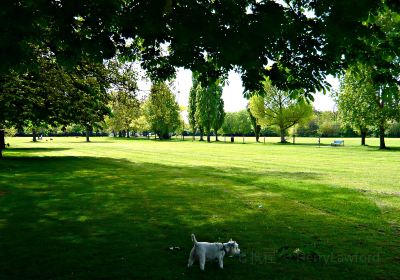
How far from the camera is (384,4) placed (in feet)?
30.7

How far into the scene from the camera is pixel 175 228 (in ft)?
32.4

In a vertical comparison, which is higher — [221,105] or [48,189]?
[221,105]

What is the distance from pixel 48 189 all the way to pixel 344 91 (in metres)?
49.4

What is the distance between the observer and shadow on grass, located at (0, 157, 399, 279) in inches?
279

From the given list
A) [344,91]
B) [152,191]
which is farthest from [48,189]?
[344,91]

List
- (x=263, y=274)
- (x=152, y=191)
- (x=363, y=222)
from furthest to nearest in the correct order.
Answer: (x=152, y=191) → (x=363, y=222) → (x=263, y=274)

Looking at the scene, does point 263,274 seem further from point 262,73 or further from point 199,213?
point 262,73

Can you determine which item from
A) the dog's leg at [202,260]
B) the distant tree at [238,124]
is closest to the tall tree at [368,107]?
the dog's leg at [202,260]

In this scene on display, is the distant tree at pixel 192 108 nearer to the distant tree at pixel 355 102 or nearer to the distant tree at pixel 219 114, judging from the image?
the distant tree at pixel 219 114

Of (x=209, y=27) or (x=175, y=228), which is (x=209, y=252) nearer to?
(x=175, y=228)

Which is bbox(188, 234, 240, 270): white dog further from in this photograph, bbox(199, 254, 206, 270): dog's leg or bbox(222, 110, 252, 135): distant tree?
bbox(222, 110, 252, 135): distant tree

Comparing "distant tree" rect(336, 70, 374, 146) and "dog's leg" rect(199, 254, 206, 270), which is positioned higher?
"distant tree" rect(336, 70, 374, 146)

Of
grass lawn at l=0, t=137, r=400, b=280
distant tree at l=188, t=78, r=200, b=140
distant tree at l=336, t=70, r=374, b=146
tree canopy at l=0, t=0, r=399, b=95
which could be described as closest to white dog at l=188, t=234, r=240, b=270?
grass lawn at l=0, t=137, r=400, b=280

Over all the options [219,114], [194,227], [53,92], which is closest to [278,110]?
[219,114]
